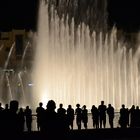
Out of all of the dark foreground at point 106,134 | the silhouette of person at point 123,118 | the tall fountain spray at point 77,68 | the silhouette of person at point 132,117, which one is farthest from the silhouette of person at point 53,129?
the tall fountain spray at point 77,68

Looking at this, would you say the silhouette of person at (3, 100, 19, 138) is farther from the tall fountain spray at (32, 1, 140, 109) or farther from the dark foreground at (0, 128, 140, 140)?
the tall fountain spray at (32, 1, 140, 109)

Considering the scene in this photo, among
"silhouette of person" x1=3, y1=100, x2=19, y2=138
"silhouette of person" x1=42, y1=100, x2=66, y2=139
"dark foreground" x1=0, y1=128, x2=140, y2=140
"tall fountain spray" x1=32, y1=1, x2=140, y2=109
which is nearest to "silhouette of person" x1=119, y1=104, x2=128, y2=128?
"dark foreground" x1=0, y1=128, x2=140, y2=140

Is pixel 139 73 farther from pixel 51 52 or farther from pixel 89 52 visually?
pixel 51 52

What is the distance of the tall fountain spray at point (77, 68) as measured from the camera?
33.7m

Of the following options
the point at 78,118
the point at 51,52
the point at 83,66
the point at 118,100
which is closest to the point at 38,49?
the point at 51,52

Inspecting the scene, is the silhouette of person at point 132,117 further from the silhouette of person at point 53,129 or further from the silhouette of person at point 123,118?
the silhouette of person at point 53,129

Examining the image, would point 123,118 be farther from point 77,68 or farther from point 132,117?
point 77,68

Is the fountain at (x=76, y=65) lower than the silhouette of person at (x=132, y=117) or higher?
higher

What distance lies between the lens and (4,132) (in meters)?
9.12

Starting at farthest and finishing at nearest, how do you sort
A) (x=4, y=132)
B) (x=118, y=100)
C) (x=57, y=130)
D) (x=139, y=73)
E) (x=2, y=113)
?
(x=139, y=73) → (x=118, y=100) → (x=2, y=113) → (x=4, y=132) → (x=57, y=130)

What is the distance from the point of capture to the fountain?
33688 mm

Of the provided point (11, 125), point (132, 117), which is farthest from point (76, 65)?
point (11, 125)

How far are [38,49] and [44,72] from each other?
167 cm

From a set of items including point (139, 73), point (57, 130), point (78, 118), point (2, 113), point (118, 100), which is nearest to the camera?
point (57, 130)
